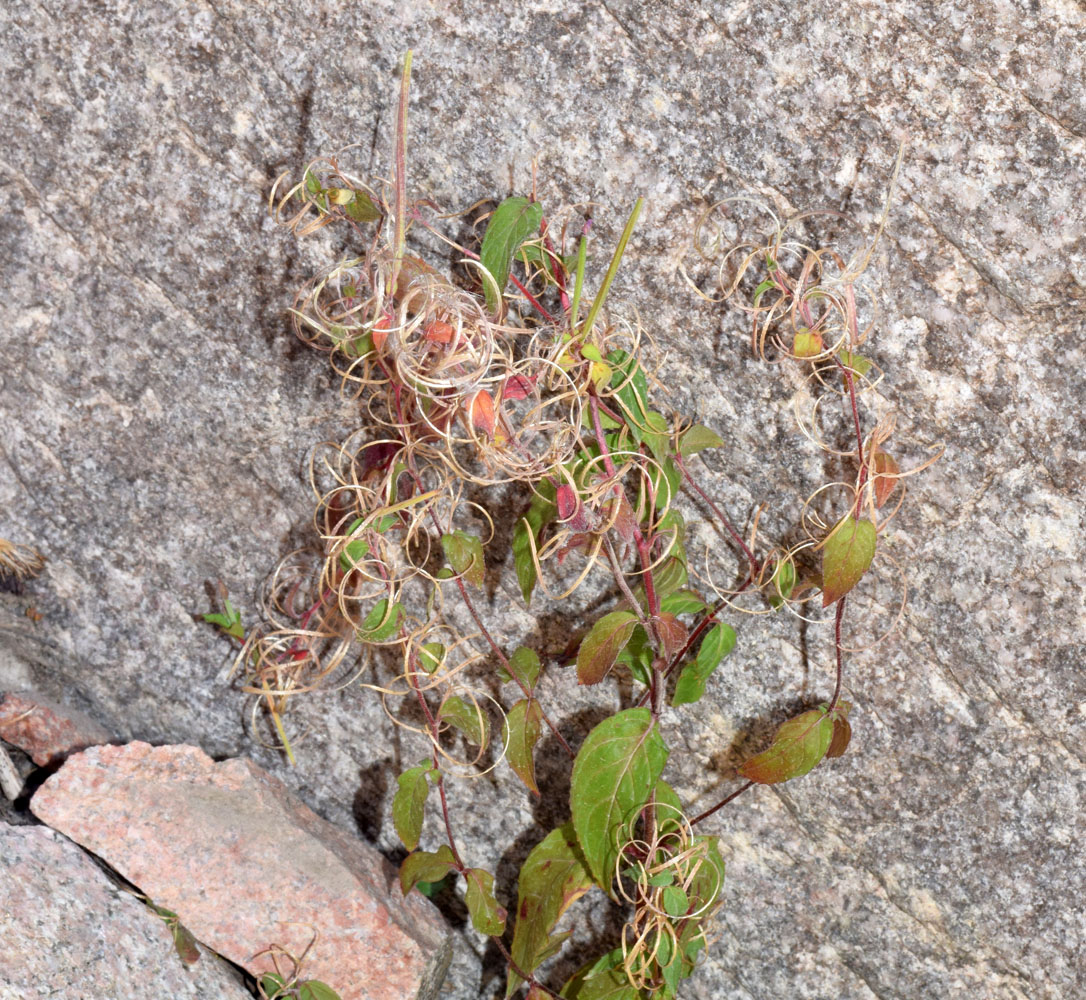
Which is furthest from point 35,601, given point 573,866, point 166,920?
point 573,866

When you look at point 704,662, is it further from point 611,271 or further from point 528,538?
point 611,271

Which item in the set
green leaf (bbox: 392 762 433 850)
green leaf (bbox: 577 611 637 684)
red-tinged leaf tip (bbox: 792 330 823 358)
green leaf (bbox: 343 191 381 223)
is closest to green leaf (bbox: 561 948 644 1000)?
green leaf (bbox: 392 762 433 850)

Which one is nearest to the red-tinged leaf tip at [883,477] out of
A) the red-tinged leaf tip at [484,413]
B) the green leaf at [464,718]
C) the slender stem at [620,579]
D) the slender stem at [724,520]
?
the slender stem at [724,520]

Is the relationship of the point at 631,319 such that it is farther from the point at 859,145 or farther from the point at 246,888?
the point at 246,888

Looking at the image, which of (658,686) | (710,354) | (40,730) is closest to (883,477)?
(710,354)

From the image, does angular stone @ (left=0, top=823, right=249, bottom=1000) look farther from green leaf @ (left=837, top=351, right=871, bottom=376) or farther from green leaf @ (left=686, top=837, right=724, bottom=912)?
green leaf @ (left=837, top=351, right=871, bottom=376)

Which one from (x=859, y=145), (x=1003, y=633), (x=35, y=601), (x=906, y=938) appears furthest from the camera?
(x=35, y=601)

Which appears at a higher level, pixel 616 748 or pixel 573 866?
pixel 616 748

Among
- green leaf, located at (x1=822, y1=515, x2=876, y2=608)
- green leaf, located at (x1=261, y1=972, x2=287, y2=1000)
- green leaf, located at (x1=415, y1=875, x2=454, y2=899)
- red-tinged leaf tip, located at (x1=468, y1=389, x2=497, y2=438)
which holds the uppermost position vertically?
red-tinged leaf tip, located at (x1=468, y1=389, x2=497, y2=438)
